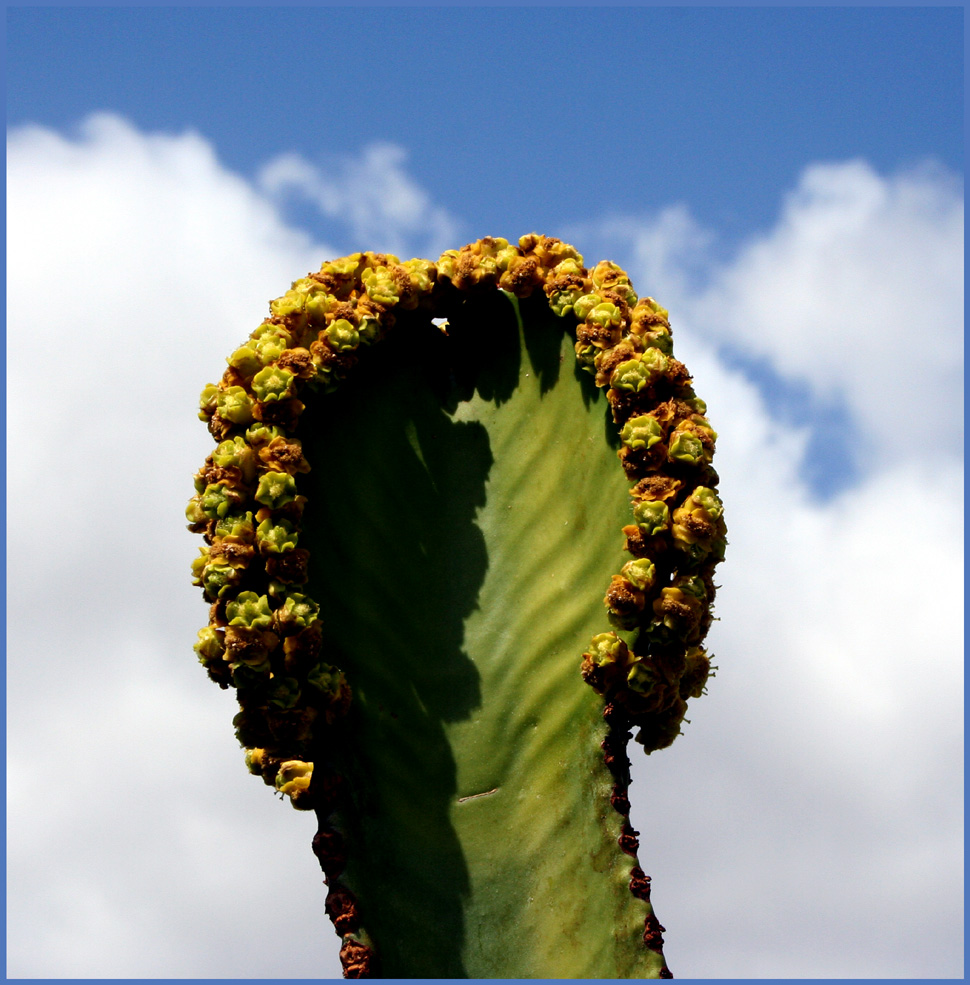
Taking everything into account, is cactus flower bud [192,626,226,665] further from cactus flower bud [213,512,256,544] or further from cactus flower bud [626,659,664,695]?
cactus flower bud [626,659,664,695]

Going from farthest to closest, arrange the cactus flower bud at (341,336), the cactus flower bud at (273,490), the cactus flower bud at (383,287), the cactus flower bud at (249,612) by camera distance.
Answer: the cactus flower bud at (383,287), the cactus flower bud at (341,336), the cactus flower bud at (273,490), the cactus flower bud at (249,612)

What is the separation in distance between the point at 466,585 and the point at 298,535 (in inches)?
28.5

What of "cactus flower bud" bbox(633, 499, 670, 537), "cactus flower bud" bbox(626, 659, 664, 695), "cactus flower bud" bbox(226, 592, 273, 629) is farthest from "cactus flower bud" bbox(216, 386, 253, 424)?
"cactus flower bud" bbox(626, 659, 664, 695)

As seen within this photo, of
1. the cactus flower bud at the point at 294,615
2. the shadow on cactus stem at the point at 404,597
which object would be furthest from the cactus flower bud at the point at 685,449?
the cactus flower bud at the point at 294,615

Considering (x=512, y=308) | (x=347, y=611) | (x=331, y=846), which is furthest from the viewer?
(x=512, y=308)

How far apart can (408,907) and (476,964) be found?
0.31 meters

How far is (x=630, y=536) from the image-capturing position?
4.98 metres

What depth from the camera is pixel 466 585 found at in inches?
215

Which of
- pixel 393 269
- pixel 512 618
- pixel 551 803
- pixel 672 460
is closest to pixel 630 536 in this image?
pixel 672 460

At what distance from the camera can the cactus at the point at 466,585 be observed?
4949 millimetres

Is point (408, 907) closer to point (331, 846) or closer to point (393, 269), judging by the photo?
point (331, 846)

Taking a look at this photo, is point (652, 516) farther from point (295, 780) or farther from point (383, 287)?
point (295, 780)

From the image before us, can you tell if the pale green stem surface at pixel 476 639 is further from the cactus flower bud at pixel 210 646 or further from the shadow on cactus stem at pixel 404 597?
the cactus flower bud at pixel 210 646

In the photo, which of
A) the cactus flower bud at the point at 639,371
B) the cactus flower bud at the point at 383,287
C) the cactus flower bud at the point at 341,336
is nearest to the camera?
the cactus flower bud at the point at 639,371
